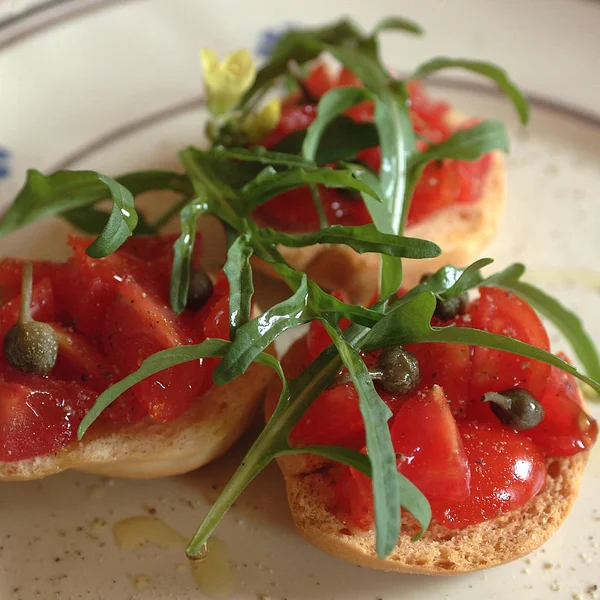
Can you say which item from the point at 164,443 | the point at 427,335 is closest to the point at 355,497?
the point at 427,335

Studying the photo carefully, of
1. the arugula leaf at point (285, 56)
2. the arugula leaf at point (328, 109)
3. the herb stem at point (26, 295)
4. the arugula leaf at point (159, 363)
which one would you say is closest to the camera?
the arugula leaf at point (159, 363)

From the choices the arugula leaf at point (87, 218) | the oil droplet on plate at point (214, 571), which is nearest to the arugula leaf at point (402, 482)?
the oil droplet on plate at point (214, 571)

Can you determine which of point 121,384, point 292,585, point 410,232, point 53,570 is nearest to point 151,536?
point 53,570

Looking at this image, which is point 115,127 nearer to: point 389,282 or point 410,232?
point 410,232

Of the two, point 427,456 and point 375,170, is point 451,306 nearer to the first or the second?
point 427,456

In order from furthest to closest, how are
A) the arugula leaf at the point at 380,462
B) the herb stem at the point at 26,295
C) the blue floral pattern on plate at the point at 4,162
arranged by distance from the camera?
1. the blue floral pattern on plate at the point at 4,162
2. the herb stem at the point at 26,295
3. the arugula leaf at the point at 380,462

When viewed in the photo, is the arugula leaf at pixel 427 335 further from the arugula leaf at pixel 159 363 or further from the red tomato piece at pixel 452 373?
the arugula leaf at pixel 159 363

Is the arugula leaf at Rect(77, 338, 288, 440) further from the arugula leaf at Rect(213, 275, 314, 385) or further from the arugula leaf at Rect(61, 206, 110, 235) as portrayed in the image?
the arugula leaf at Rect(61, 206, 110, 235)
